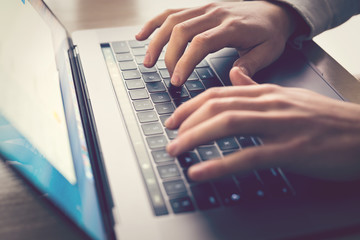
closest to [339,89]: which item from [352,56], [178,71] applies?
[352,56]

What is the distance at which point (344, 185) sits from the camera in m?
0.44

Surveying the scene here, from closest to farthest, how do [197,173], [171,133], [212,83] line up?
[197,173] < [171,133] < [212,83]

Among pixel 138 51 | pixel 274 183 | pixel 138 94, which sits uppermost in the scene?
pixel 138 51

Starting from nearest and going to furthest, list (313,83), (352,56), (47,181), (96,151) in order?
(47,181) < (96,151) < (313,83) < (352,56)

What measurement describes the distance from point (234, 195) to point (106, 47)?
1.25 feet

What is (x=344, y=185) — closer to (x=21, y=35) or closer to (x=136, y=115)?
(x=136, y=115)

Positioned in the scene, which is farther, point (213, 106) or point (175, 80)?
point (175, 80)

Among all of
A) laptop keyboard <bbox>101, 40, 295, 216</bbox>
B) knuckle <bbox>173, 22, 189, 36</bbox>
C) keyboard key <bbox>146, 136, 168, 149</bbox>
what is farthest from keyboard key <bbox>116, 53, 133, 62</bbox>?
keyboard key <bbox>146, 136, 168, 149</bbox>

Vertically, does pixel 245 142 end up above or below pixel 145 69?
below

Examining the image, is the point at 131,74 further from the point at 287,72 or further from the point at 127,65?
the point at 287,72

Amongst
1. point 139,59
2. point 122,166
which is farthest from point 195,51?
point 122,166

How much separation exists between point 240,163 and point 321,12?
0.44 m

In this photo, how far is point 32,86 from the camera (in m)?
0.43

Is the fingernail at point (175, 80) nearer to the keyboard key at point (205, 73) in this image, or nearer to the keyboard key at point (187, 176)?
the keyboard key at point (205, 73)
